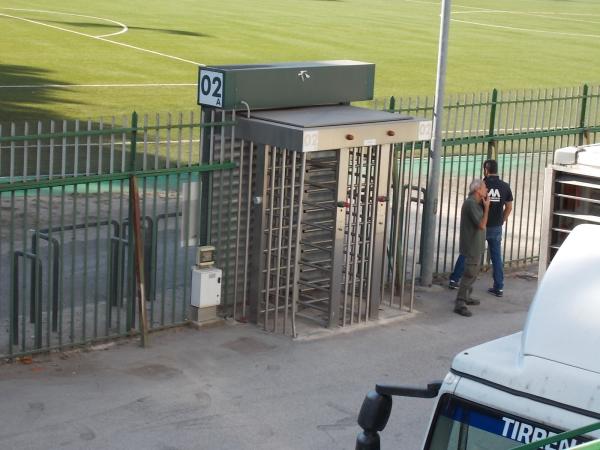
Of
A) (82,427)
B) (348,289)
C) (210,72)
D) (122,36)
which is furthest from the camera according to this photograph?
(122,36)

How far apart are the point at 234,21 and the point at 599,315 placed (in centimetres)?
4293

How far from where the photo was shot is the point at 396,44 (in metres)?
44.3

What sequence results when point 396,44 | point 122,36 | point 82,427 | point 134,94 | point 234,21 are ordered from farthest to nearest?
1. point 234,21
2. point 396,44
3. point 122,36
4. point 134,94
5. point 82,427

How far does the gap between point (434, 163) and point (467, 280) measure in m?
1.72

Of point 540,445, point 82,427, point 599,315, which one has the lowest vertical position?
point 82,427

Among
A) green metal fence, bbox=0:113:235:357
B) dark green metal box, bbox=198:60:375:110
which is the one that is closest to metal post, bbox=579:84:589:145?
dark green metal box, bbox=198:60:375:110

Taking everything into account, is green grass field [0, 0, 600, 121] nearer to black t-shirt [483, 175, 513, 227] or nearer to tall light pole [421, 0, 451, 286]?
tall light pole [421, 0, 451, 286]

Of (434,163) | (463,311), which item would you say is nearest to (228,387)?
(463,311)

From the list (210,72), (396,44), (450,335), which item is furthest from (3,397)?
(396,44)

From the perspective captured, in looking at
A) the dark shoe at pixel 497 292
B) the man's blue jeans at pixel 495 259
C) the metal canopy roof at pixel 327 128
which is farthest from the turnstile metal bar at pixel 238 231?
the dark shoe at pixel 497 292

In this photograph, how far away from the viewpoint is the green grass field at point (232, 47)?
3038 cm

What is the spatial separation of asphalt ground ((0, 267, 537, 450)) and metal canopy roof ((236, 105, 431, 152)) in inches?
84.9

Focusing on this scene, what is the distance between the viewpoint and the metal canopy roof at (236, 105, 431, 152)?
1241 centimetres

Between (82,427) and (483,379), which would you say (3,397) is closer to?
(82,427)
